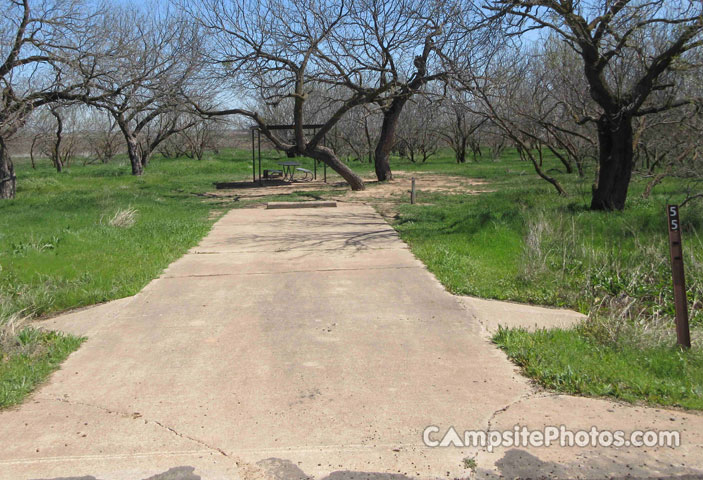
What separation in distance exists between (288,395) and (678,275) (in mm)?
3095

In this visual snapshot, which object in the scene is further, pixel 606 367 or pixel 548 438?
pixel 606 367

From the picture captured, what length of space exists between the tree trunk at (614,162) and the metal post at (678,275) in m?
7.67

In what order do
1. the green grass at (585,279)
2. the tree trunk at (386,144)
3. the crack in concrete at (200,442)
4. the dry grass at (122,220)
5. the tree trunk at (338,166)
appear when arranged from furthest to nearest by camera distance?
the tree trunk at (386,144) → the tree trunk at (338,166) → the dry grass at (122,220) → the green grass at (585,279) → the crack in concrete at (200,442)

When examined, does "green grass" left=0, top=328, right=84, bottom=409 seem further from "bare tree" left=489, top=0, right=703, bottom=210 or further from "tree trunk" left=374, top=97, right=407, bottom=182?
"tree trunk" left=374, top=97, right=407, bottom=182

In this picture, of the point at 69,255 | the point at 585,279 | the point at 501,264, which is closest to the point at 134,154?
the point at 69,255

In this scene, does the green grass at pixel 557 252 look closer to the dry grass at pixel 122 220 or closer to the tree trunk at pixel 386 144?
the dry grass at pixel 122 220

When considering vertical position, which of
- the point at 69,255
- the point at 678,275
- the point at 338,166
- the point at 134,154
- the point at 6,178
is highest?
the point at 134,154

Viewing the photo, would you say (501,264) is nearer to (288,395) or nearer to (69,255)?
(288,395)

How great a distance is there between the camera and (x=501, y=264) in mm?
8617

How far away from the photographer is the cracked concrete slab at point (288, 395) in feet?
11.7

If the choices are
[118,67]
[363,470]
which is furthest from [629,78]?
[363,470]

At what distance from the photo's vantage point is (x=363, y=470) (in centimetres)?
348

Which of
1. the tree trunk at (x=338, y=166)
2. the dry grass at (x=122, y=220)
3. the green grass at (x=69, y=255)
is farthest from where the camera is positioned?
the tree trunk at (x=338, y=166)

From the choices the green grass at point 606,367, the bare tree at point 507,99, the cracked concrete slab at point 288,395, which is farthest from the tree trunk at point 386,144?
the green grass at point 606,367
